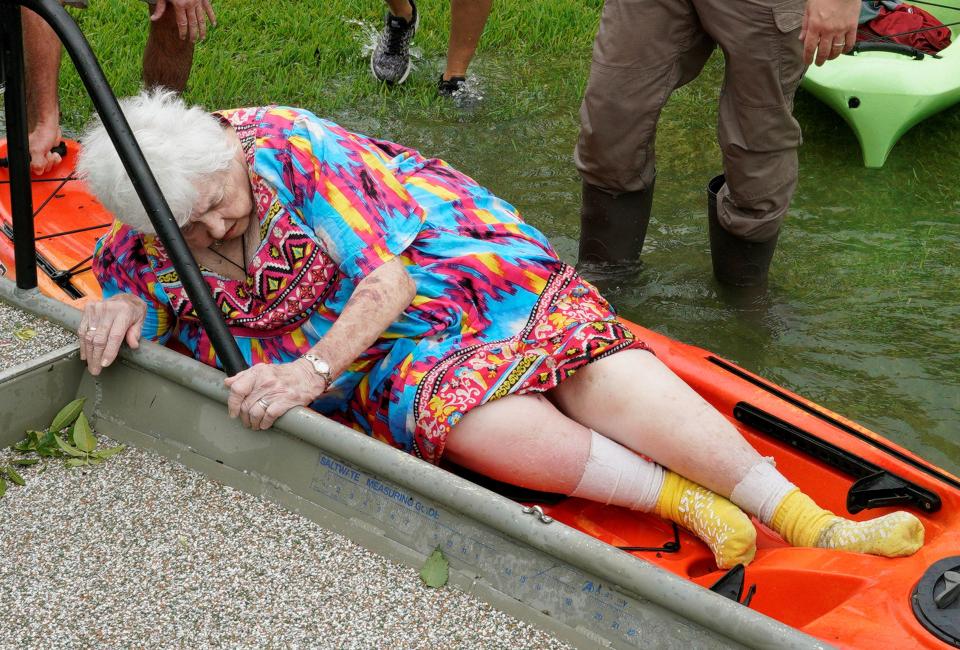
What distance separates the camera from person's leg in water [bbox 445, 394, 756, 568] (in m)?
2.24

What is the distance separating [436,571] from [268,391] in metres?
0.46

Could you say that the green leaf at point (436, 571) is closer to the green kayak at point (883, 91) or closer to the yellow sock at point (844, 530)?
→ the yellow sock at point (844, 530)

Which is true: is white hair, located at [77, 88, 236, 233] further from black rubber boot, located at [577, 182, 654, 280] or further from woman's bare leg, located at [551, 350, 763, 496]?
black rubber boot, located at [577, 182, 654, 280]

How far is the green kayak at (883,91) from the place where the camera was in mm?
4953

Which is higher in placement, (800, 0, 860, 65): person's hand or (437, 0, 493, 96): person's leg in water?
(800, 0, 860, 65): person's hand

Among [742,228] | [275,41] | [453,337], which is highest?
[453,337]

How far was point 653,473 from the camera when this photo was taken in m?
2.30

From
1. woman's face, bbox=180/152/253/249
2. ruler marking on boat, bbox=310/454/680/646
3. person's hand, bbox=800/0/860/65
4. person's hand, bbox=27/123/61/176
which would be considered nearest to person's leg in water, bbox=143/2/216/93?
person's hand, bbox=27/123/61/176

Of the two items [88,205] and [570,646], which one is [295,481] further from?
[88,205]

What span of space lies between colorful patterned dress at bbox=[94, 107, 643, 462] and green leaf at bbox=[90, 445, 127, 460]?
0.30m

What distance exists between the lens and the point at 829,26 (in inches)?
111

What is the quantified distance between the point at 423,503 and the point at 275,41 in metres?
4.35

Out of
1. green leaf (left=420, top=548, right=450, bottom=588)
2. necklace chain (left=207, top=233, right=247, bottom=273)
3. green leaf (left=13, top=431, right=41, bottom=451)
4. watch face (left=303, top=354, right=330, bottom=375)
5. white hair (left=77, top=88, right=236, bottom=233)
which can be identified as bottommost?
green leaf (left=13, top=431, right=41, bottom=451)

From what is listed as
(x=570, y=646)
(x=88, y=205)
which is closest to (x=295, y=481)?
(x=570, y=646)
